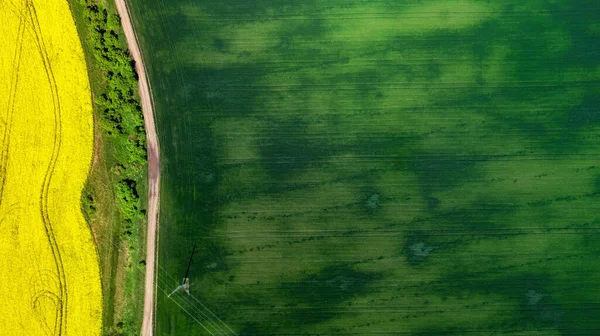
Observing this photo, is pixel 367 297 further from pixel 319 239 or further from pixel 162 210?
pixel 162 210

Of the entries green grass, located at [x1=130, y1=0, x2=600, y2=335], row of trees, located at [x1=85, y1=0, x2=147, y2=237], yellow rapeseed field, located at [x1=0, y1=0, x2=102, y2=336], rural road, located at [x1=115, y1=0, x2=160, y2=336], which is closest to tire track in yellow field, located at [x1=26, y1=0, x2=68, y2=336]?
yellow rapeseed field, located at [x1=0, y1=0, x2=102, y2=336]

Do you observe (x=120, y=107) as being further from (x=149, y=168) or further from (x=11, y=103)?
(x=11, y=103)

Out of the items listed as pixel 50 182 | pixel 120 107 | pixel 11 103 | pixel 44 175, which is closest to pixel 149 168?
pixel 120 107

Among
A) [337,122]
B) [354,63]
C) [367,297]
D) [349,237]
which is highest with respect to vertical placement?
[354,63]

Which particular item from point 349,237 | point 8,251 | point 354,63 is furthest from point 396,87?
point 8,251

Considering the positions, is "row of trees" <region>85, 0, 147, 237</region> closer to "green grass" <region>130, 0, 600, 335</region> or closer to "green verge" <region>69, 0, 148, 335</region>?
"green verge" <region>69, 0, 148, 335</region>

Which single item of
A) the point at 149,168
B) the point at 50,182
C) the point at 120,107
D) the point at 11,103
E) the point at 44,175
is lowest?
the point at 149,168

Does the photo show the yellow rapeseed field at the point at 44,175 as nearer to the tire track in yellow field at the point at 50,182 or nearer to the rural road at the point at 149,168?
the tire track in yellow field at the point at 50,182
